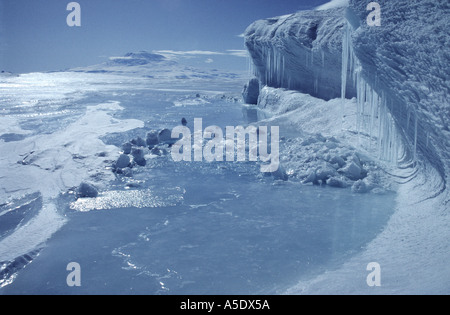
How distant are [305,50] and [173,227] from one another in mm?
13243

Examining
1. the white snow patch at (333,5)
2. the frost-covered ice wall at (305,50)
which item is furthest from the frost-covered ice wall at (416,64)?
the white snow patch at (333,5)

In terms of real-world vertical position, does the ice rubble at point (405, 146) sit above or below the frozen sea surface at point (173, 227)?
above

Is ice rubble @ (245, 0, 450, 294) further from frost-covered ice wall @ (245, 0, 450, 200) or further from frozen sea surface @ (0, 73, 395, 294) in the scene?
frozen sea surface @ (0, 73, 395, 294)

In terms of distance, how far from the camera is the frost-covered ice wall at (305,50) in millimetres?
14008

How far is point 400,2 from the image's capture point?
16.0ft

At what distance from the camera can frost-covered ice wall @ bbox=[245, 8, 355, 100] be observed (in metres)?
14.0

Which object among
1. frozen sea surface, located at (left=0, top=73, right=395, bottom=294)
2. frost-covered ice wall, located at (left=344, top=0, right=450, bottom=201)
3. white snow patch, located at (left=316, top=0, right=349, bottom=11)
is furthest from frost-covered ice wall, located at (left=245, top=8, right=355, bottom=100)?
frozen sea surface, located at (left=0, top=73, right=395, bottom=294)

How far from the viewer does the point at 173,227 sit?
556 centimetres

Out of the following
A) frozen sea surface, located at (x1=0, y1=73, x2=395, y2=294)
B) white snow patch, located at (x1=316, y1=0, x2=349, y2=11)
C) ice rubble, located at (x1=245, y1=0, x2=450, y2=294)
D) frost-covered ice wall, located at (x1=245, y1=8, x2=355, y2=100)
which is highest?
white snow patch, located at (x1=316, y1=0, x2=349, y2=11)

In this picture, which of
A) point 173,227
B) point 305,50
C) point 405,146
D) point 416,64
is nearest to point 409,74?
point 416,64

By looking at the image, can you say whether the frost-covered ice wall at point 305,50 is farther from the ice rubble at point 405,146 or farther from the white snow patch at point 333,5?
the ice rubble at point 405,146

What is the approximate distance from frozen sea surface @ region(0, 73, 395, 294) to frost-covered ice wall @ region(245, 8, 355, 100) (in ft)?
26.1

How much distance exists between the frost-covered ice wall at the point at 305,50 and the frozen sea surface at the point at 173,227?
7962 millimetres
